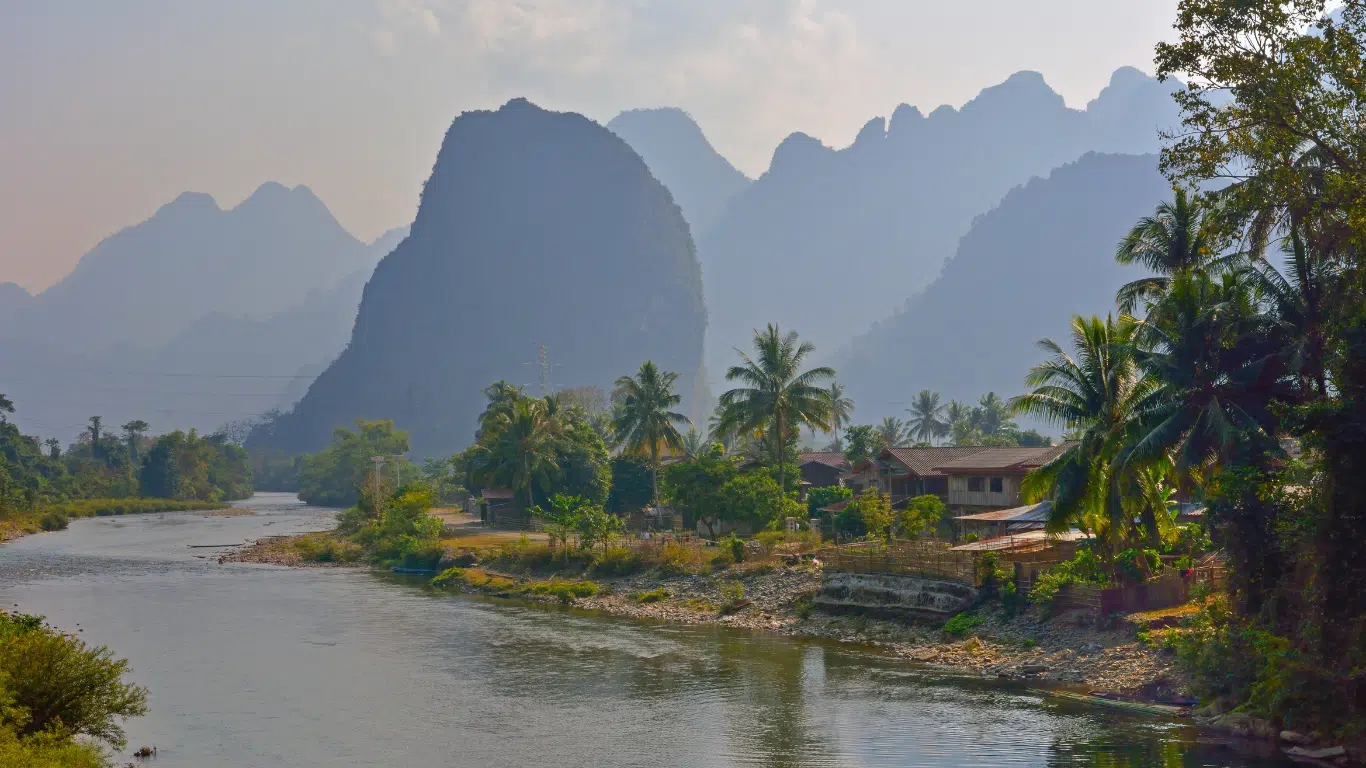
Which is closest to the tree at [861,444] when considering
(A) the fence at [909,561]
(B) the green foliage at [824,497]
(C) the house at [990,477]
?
(B) the green foliage at [824,497]

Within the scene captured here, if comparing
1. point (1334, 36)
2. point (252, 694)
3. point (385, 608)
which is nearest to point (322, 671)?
point (252, 694)

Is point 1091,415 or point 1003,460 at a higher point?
point 1091,415

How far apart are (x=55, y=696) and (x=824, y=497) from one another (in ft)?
171

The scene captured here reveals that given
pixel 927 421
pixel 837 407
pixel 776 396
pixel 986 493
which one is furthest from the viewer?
pixel 927 421

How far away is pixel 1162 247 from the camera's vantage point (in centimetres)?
3919

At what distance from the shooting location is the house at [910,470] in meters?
62.9

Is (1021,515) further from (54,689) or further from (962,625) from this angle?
(54,689)

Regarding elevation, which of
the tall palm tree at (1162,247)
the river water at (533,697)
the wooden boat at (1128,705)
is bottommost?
the river water at (533,697)

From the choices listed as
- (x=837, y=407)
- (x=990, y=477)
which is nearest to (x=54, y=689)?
(x=990, y=477)

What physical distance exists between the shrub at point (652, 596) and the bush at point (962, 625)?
16.1 meters

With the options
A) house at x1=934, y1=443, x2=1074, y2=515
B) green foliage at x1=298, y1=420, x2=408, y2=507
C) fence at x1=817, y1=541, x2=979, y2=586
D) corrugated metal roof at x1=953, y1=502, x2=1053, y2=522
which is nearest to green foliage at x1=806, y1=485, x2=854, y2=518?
house at x1=934, y1=443, x2=1074, y2=515

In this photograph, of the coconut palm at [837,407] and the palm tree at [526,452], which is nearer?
the palm tree at [526,452]

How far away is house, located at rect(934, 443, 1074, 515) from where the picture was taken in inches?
2213

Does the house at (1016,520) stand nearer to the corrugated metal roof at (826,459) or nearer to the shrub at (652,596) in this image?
the shrub at (652,596)
